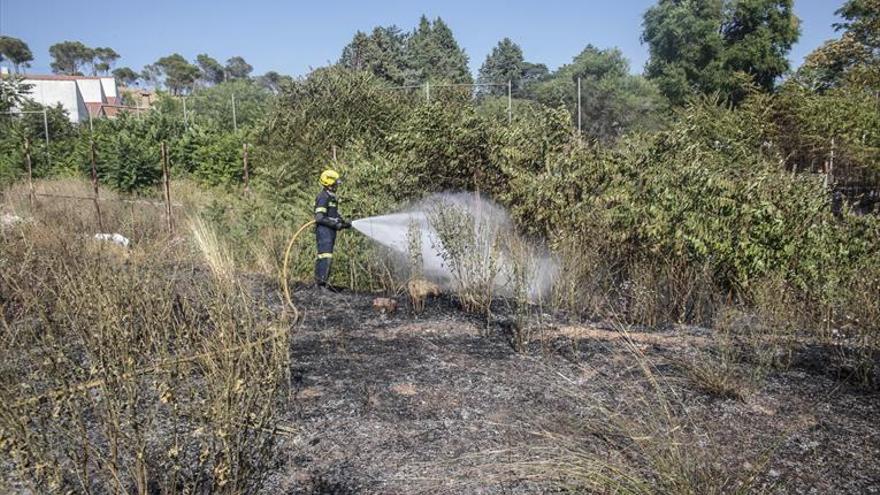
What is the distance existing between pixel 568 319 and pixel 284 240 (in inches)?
183

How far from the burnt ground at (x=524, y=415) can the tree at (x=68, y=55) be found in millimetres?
145205

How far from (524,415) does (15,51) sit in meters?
126

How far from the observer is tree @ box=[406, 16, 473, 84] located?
174 ft

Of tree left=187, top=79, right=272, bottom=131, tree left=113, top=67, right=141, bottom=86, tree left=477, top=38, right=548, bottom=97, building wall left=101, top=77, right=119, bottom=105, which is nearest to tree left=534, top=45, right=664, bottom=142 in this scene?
tree left=187, top=79, right=272, bottom=131

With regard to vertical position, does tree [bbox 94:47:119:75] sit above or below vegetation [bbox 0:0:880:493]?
above

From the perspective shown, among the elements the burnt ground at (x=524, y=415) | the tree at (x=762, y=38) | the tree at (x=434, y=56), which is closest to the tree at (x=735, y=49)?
the tree at (x=762, y=38)

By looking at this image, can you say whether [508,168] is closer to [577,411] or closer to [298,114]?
[577,411]

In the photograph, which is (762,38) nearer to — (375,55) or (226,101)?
(375,55)

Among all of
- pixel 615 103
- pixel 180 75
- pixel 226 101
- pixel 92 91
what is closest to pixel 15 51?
pixel 180 75

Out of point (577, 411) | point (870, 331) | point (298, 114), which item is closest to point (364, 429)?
point (577, 411)

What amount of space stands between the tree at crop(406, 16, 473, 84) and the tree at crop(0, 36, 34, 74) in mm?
73477

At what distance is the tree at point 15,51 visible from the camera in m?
102

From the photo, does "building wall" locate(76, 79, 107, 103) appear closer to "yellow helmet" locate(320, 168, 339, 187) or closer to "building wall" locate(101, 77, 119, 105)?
"building wall" locate(101, 77, 119, 105)

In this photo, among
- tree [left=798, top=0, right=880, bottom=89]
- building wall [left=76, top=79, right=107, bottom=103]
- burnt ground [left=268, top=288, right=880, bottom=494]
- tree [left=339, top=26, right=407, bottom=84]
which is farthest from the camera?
building wall [left=76, top=79, right=107, bottom=103]
